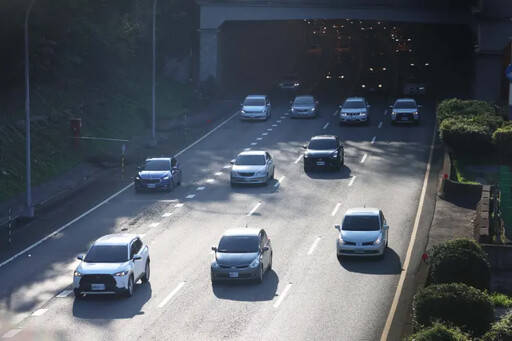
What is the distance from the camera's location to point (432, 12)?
80.8m

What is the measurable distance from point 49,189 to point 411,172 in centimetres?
1774

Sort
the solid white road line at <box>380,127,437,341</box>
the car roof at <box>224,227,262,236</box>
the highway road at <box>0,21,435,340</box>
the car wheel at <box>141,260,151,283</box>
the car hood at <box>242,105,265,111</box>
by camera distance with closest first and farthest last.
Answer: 1. the solid white road line at <box>380,127,437,341</box>
2. the highway road at <box>0,21,435,340</box>
3. the car wheel at <box>141,260,151,283</box>
4. the car roof at <box>224,227,262,236</box>
5. the car hood at <box>242,105,265,111</box>

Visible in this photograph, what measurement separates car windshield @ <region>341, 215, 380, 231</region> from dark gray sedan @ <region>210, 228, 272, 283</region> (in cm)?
351

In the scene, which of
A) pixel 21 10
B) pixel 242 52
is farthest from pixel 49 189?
pixel 242 52

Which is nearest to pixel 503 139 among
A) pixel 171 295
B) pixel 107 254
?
pixel 171 295

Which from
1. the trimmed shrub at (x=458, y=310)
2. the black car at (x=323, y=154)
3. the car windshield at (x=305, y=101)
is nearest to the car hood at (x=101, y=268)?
the trimmed shrub at (x=458, y=310)

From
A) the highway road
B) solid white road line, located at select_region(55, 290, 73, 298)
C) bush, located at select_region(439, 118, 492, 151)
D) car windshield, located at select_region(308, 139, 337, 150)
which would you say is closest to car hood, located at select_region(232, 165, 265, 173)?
the highway road

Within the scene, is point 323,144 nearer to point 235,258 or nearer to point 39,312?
point 235,258

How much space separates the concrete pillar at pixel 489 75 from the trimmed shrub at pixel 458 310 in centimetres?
5057

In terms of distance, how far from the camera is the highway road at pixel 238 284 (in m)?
28.6

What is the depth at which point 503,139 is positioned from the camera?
50375 mm

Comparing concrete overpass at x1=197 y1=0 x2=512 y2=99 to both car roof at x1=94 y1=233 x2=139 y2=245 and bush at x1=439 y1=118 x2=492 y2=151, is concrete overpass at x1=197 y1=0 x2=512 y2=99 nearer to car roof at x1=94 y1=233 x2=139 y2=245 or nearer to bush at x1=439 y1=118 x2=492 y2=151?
bush at x1=439 y1=118 x2=492 y2=151

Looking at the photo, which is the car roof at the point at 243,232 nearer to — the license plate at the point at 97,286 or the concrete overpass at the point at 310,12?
the license plate at the point at 97,286

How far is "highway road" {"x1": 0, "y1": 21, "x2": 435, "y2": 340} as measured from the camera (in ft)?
93.8
